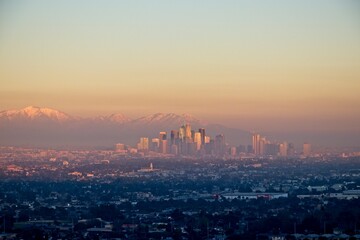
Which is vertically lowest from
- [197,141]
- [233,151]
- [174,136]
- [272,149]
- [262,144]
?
[233,151]

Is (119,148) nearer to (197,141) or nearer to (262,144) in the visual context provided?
(197,141)

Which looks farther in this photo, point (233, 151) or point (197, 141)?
point (233, 151)

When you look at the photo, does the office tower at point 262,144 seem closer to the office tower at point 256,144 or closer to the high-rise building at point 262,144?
the high-rise building at point 262,144

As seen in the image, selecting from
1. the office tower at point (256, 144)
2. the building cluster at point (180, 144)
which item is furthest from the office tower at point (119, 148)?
the office tower at point (256, 144)

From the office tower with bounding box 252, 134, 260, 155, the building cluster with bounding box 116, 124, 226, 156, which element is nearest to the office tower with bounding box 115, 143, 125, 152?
the building cluster with bounding box 116, 124, 226, 156

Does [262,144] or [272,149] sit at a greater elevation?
[262,144]

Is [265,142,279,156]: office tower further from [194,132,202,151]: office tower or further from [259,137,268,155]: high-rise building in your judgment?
[194,132,202,151]: office tower

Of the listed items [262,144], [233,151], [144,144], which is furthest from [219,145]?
[144,144]

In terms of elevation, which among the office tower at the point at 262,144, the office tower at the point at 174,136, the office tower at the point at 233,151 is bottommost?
the office tower at the point at 233,151
